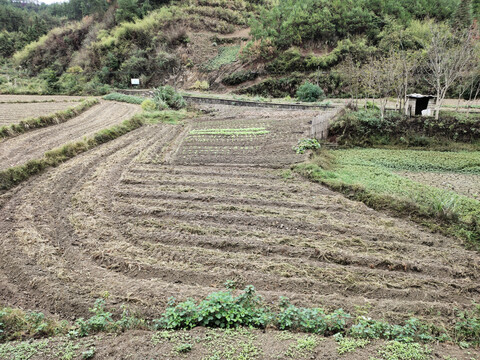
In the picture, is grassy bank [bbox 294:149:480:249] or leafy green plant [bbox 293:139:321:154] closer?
grassy bank [bbox 294:149:480:249]

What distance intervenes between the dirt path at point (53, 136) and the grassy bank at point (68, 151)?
66cm

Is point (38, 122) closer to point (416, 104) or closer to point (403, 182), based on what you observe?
point (403, 182)

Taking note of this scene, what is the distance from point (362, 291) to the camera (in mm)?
5418

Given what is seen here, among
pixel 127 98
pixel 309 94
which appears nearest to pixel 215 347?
pixel 309 94

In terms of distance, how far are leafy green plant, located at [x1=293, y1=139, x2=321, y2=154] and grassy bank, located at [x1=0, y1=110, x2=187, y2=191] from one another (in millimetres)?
9488

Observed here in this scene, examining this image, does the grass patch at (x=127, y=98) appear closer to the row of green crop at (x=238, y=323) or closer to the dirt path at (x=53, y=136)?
the dirt path at (x=53, y=136)

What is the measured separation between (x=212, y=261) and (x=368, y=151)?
10.5m

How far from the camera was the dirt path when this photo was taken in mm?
11945

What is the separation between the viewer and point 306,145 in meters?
12.8

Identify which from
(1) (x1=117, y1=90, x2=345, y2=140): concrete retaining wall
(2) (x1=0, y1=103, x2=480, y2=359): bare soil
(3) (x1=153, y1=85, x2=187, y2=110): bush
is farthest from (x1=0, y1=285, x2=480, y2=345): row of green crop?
(3) (x1=153, y1=85, x2=187, y2=110): bush

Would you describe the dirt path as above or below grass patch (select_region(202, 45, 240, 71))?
below

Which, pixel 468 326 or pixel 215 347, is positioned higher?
pixel 215 347

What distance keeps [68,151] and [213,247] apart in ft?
30.8

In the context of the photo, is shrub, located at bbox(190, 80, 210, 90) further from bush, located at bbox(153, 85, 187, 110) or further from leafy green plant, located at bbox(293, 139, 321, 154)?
leafy green plant, located at bbox(293, 139, 321, 154)
